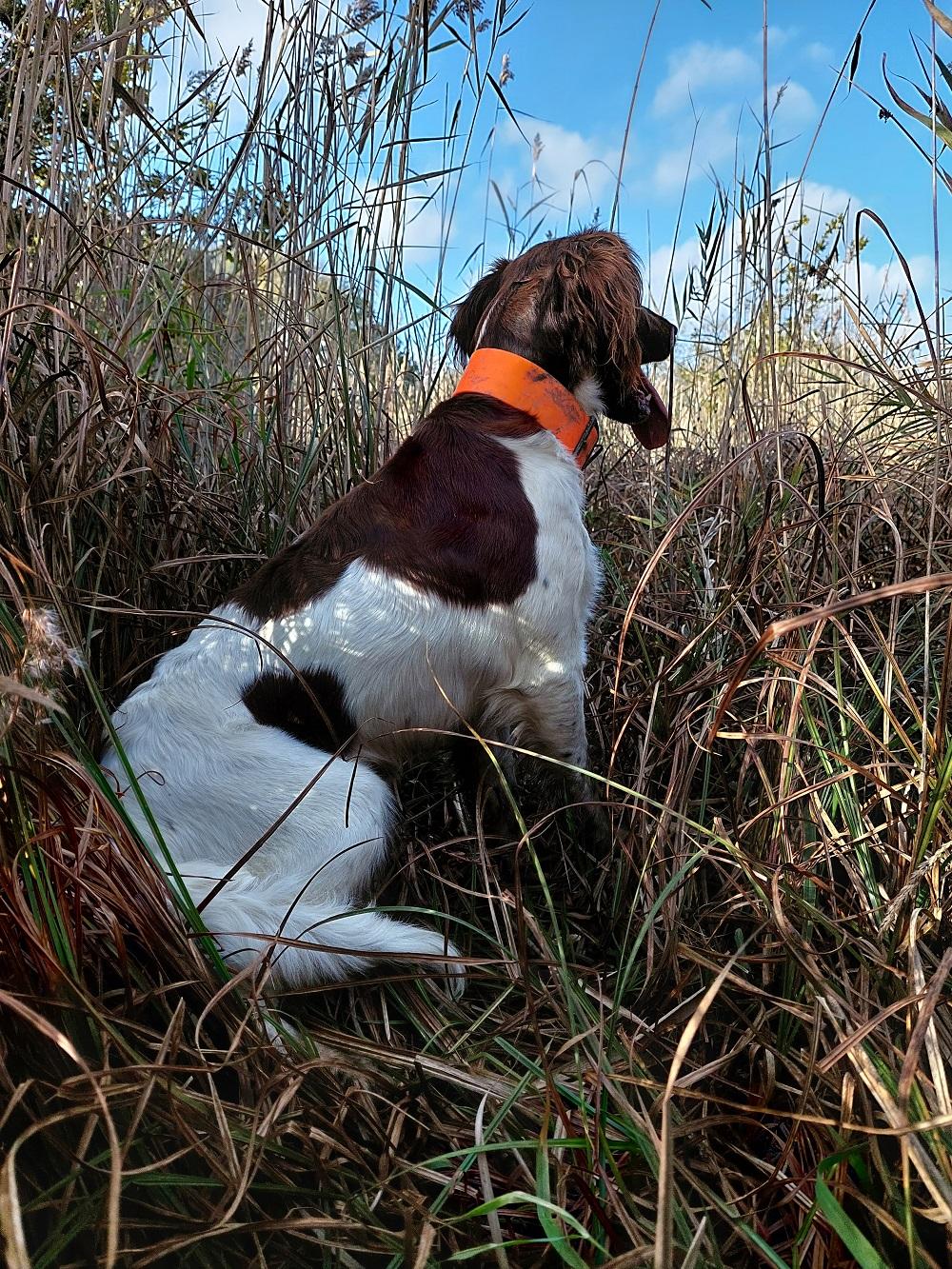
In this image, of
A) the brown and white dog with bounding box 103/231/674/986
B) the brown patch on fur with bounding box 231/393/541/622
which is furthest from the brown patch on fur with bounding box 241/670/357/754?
the brown patch on fur with bounding box 231/393/541/622

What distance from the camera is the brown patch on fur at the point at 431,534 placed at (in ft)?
5.87

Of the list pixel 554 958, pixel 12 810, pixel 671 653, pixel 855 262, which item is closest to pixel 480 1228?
pixel 554 958

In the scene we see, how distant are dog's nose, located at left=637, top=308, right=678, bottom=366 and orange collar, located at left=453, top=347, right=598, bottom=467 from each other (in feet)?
0.84

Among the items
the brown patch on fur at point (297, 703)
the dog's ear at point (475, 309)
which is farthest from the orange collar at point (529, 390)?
the brown patch on fur at point (297, 703)

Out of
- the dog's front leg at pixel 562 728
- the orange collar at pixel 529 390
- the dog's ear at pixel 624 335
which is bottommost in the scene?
the dog's front leg at pixel 562 728

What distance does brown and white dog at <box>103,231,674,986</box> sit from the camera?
64.5 inches

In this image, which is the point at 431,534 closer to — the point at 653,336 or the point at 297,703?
the point at 297,703

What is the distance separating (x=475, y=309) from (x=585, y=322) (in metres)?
0.42

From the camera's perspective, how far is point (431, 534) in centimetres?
181

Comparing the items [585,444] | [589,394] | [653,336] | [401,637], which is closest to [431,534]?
[401,637]

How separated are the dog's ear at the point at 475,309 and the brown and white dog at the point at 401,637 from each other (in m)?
0.10

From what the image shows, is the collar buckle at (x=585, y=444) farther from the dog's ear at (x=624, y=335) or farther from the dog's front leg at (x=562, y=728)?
the dog's front leg at (x=562, y=728)

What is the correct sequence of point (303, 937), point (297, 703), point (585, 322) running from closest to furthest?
point (303, 937) < point (297, 703) < point (585, 322)

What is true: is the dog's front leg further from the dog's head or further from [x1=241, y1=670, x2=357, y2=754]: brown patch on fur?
the dog's head
